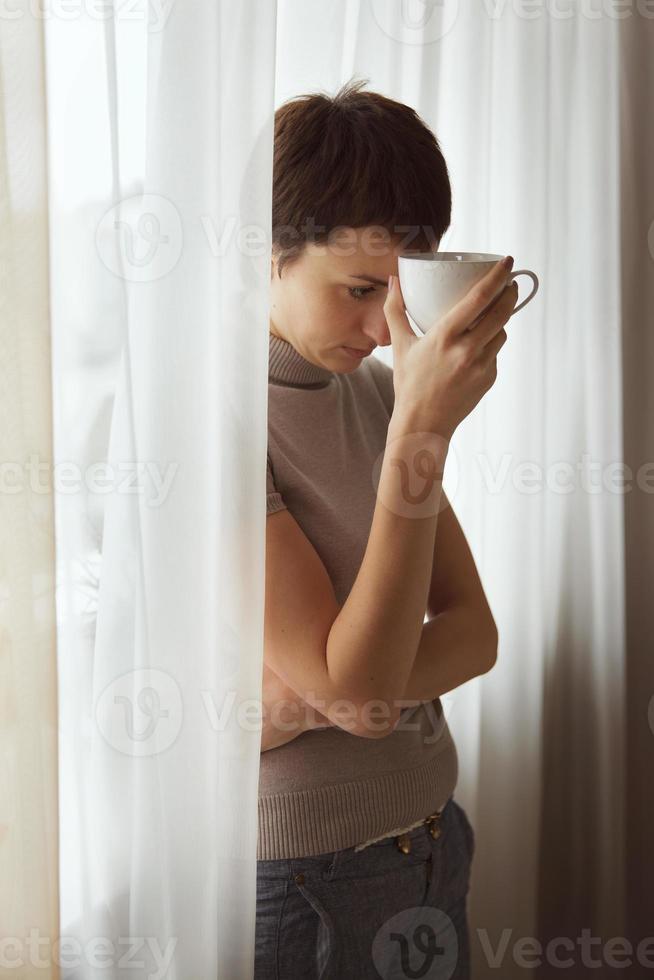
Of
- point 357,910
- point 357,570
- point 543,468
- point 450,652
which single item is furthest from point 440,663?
point 543,468

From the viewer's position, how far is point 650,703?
1.50m

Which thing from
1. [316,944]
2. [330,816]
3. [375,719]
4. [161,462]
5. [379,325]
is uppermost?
[379,325]

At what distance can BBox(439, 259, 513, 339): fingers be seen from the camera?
0.76m

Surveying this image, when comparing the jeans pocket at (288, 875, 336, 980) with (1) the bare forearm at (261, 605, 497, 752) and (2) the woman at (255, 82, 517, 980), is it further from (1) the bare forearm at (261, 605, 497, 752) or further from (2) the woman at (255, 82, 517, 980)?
(1) the bare forearm at (261, 605, 497, 752)

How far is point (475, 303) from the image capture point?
0.76 metres

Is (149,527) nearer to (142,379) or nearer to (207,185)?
(142,379)

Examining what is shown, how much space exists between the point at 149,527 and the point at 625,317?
3.19ft

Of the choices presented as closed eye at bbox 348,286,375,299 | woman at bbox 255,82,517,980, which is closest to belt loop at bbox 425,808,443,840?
woman at bbox 255,82,517,980

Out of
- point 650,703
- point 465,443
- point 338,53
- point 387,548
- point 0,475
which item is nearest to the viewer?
point 0,475

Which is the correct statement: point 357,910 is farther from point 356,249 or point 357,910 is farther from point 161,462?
point 356,249

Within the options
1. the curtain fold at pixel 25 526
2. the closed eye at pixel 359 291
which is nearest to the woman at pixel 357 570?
the closed eye at pixel 359 291

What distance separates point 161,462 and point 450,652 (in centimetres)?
37

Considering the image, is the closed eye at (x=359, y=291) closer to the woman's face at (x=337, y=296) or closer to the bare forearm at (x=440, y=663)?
the woman's face at (x=337, y=296)

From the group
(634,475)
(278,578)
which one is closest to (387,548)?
(278,578)
